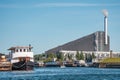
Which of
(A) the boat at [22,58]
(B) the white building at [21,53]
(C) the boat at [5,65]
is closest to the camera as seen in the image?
(A) the boat at [22,58]

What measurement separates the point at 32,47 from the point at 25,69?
21.9 feet

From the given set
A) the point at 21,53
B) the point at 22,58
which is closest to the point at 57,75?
the point at 22,58

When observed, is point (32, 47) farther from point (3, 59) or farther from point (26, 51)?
point (3, 59)

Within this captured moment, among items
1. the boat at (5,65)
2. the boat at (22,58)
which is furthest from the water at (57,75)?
the boat at (5,65)

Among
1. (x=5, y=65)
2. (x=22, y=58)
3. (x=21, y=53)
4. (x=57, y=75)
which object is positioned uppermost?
(x=21, y=53)

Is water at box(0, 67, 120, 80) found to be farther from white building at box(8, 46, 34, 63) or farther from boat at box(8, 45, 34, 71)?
white building at box(8, 46, 34, 63)

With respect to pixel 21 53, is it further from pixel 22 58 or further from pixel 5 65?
pixel 5 65

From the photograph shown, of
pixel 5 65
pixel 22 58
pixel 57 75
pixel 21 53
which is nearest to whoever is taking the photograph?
pixel 57 75

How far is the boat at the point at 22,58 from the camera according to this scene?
135 metres

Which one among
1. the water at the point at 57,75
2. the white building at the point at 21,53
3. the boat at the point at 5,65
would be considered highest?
the white building at the point at 21,53

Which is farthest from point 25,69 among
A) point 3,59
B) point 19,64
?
point 3,59

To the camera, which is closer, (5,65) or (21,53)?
(21,53)

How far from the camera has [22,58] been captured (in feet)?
449

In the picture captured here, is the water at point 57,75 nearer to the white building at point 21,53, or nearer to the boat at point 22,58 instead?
the boat at point 22,58
